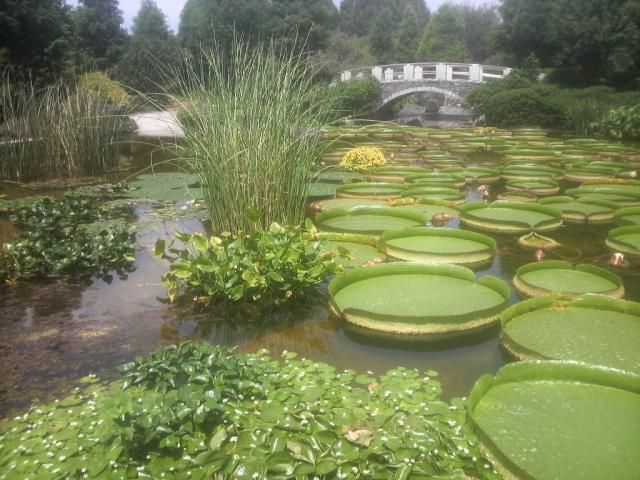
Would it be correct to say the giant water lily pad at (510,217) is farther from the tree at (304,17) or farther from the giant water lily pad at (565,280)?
the tree at (304,17)

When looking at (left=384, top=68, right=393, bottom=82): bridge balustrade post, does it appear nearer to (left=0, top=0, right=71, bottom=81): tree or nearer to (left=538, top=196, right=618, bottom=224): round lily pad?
(left=0, top=0, right=71, bottom=81): tree

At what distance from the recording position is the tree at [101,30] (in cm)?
3356

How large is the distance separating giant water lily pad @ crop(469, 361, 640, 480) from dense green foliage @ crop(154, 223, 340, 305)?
1.51 m

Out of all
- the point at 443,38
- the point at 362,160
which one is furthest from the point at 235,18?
the point at 443,38

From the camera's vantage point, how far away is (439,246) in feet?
13.5

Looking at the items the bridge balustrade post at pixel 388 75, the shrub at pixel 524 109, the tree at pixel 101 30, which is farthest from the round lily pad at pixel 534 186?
the tree at pixel 101 30

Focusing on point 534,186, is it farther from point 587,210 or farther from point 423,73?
point 423,73

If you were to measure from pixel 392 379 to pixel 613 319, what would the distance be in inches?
52.5

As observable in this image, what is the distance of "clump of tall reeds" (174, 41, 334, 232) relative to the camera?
12.7 feet

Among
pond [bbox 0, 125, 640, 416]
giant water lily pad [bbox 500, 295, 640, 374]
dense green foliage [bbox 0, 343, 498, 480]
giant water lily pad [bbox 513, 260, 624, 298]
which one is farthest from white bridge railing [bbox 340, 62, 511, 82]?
dense green foliage [bbox 0, 343, 498, 480]

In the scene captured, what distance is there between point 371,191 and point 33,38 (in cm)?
1186

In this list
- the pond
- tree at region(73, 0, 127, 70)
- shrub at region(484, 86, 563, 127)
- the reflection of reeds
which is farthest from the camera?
tree at region(73, 0, 127, 70)

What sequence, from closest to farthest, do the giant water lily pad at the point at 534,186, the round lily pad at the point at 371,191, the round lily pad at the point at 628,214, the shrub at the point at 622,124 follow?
the round lily pad at the point at 628,214, the round lily pad at the point at 371,191, the giant water lily pad at the point at 534,186, the shrub at the point at 622,124

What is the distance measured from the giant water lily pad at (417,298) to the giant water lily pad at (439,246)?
0.31 metres
